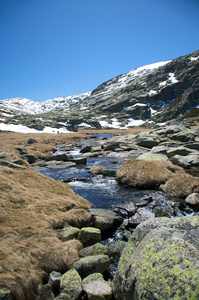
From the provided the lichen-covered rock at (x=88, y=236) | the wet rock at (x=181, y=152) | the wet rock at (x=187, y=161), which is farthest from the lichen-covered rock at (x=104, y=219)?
the wet rock at (x=181, y=152)

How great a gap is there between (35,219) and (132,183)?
449 inches

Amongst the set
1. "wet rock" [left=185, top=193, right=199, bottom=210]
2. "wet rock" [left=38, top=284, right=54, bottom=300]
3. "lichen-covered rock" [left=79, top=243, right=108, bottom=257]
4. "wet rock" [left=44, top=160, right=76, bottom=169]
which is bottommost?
"wet rock" [left=185, top=193, right=199, bottom=210]

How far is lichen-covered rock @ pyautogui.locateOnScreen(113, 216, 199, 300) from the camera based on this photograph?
3.63m

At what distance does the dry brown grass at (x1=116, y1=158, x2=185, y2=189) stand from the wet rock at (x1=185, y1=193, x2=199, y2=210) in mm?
3971

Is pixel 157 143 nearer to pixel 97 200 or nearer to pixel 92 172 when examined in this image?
pixel 92 172

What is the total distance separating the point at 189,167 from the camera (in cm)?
2280

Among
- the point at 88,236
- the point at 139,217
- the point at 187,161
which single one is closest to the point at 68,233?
the point at 88,236

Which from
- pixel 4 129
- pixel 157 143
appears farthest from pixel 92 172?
pixel 4 129

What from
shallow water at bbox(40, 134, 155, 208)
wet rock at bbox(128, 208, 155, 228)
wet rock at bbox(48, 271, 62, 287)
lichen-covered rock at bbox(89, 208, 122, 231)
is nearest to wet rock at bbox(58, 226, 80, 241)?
lichen-covered rock at bbox(89, 208, 122, 231)

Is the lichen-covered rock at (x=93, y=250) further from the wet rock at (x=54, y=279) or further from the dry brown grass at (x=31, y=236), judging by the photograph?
the wet rock at (x=54, y=279)

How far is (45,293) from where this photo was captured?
594 centimetres

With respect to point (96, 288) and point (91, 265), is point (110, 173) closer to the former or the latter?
point (91, 265)

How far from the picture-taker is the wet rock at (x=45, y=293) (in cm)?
583

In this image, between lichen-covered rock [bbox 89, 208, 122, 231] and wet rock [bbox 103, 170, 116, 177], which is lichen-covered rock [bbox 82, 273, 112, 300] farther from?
wet rock [bbox 103, 170, 116, 177]
